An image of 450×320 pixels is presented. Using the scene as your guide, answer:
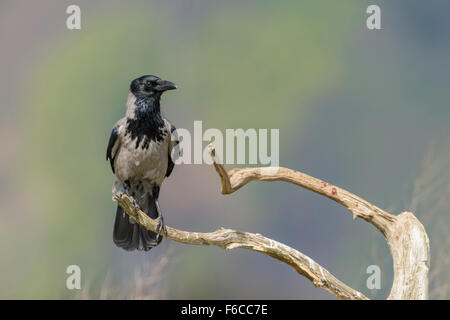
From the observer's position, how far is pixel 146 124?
14.8 feet

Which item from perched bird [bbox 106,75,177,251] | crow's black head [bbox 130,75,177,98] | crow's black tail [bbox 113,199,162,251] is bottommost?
crow's black tail [bbox 113,199,162,251]

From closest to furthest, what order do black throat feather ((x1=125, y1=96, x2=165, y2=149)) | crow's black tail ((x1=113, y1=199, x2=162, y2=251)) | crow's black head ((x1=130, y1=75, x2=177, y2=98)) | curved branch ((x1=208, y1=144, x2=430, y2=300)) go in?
curved branch ((x1=208, y1=144, x2=430, y2=300)) < black throat feather ((x1=125, y1=96, x2=165, y2=149)) < crow's black head ((x1=130, y1=75, x2=177, y2=98)) < crow's black tail ((x1=113, y1=199, x2=162, y2=251))

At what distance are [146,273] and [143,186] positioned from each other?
2.01 ft

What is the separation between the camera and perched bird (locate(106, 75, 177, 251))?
4.50 m

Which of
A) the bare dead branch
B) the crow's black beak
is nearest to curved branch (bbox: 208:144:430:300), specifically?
the bare dead branch

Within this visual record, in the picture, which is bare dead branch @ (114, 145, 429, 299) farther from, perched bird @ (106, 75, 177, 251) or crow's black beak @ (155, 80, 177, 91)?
crow's black beak @ (155, 80, 177, 91)

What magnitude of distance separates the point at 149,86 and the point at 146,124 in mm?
300

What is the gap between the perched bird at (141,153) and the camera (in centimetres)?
450

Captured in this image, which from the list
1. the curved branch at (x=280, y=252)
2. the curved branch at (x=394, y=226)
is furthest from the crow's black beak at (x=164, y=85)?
the curved branch at (x=280, y=252)

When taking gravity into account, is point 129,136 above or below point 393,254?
above

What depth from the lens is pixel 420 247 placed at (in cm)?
362
